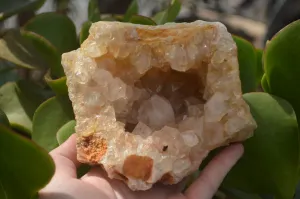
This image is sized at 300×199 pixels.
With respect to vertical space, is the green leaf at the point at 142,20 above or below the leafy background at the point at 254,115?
above

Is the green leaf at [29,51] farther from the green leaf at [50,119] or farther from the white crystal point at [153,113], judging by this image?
the white crystal point at [153,113]

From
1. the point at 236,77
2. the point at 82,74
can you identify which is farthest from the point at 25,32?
the point at 236,77

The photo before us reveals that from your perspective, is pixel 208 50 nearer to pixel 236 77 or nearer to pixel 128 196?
pixel 236 77

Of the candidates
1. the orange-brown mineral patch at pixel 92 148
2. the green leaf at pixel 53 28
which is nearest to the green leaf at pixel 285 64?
the orange-brown mineral patch at pixel 92 148

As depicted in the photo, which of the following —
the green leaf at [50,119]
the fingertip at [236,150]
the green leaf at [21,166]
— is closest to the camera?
the green leaf at [21,166]

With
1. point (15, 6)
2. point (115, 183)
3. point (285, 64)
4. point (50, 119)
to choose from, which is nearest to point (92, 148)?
point (115, 183)

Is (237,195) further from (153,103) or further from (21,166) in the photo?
(21,166)
